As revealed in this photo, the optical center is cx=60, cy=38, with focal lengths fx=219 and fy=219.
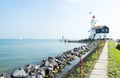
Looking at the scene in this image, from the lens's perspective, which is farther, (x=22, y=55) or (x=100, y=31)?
(x=100, y=31)

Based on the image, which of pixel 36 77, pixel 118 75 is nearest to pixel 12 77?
pixel 36 77

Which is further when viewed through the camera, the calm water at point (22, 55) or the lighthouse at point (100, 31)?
the lighthouse at point (100, 31)

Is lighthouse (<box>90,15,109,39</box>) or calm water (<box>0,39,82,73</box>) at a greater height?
lighthouse (<box>90,15,109,39</box>)

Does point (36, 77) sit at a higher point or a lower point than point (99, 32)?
lower

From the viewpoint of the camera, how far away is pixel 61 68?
19.7 meters

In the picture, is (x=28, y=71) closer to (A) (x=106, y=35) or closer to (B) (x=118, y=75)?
(B) (x=118, y=75)

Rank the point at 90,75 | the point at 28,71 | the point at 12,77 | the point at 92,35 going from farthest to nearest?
the point at 92,35, the point at 28,71, the point at 12,77, the point at 90,75

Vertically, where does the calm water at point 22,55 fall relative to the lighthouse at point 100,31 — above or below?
below

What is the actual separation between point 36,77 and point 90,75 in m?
4.54

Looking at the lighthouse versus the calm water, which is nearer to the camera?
the calm water

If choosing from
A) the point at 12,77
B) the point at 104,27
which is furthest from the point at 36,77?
the point at 104,27

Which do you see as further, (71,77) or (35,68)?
(35,68)

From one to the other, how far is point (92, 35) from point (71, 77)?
74.3 m

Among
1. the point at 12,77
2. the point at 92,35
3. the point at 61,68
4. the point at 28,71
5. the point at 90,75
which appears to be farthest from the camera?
the point at 92,35
